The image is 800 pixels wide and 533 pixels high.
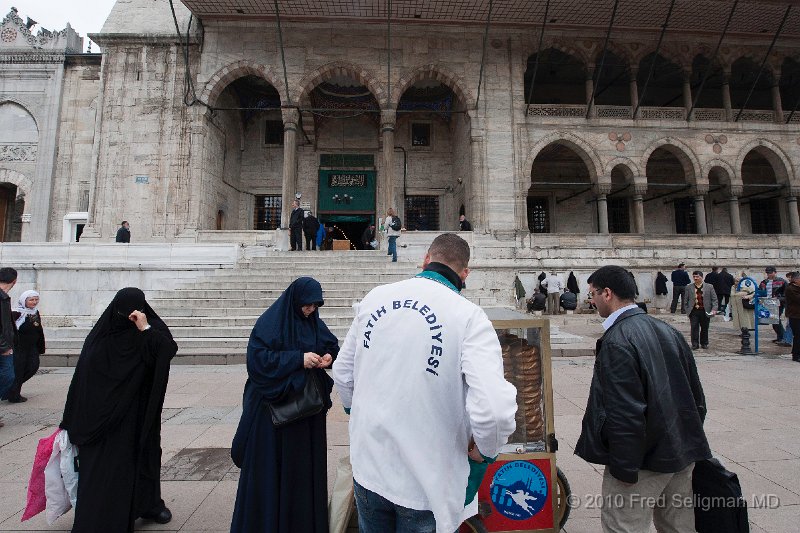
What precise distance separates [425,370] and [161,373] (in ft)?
6.49

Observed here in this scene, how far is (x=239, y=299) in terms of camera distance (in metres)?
10.2

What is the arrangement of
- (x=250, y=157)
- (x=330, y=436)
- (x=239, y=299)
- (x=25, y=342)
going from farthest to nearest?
(x=250, y=157)
(x=239, y=299)
(x=25, y=342)
(x=330, y=436)

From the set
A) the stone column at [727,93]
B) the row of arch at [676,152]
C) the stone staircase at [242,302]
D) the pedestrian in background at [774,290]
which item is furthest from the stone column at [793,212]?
the stone staircase at [242,302]

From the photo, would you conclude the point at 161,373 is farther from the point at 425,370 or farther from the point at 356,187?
the point at 356,187

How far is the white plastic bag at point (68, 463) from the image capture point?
243 centimetres

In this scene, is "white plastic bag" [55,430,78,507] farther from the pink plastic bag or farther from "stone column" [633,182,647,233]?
"stone column" [633,182,647,233]

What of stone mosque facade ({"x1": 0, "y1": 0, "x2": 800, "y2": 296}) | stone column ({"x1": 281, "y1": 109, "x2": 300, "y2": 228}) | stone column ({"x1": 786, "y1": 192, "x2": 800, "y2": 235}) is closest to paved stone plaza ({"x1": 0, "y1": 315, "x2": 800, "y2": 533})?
stone mosque facade ({"x1": 0, "y1": 0, "x2": 800, "y2": 296})

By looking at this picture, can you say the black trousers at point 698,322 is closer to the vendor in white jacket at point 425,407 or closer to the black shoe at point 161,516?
the vendor in white jacket at point 425,407

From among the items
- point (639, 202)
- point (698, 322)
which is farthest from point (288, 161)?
point (639, 202)

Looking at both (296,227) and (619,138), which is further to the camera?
(619,138)

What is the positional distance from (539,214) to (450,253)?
2105cm

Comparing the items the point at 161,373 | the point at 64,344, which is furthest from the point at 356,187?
the point at 161,373

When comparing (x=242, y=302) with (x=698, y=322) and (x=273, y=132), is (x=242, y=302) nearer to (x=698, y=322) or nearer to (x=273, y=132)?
(x=698, y=322)

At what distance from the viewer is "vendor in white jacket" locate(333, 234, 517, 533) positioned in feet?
4.64
